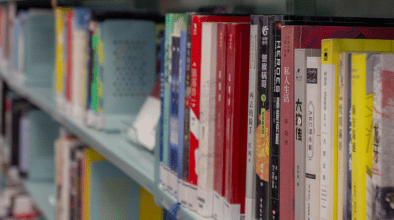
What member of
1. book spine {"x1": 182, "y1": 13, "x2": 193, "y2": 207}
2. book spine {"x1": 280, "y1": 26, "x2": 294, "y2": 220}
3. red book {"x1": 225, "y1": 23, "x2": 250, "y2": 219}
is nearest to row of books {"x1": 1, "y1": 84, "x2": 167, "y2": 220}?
book spine {"x1": 182, "y1": 13, "x2": 193, "y2": 207}

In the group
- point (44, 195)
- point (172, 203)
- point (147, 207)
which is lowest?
point (44, 195)

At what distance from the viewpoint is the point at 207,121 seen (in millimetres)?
747

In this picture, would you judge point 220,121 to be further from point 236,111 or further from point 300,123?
point 300,123

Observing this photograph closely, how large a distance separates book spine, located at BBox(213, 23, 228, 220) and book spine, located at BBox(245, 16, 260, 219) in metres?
0.07

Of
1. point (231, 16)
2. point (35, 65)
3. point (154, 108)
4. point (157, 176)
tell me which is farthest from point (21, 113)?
point (231, 16)

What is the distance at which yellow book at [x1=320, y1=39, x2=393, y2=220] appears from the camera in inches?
20.6

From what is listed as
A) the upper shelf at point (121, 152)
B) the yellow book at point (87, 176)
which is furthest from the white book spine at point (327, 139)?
the yellow book at point (87, 176)

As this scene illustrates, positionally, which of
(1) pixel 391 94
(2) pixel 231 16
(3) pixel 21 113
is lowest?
(3) pixel 21 113

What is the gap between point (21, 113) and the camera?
266cm

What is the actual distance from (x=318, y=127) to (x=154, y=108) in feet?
2.66

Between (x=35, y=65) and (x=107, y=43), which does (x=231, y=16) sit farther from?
(x=35, y=65)

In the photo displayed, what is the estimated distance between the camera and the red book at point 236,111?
687 millimetres

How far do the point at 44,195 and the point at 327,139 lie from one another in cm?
207

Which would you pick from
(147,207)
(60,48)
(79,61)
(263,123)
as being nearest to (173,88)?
(263,123)
